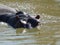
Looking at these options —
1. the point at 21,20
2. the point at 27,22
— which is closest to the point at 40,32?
the point at 27,22

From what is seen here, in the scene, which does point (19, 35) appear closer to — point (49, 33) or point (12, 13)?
point (49, 33)

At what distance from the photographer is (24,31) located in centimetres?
756

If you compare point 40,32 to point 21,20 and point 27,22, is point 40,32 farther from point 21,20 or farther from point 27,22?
point 21,20

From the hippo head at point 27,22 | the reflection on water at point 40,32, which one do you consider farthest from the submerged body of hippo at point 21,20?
the reflection on water at point 40,32

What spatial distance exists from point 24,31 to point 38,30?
396mm

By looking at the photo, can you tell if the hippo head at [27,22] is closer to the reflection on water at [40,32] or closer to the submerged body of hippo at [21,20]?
the submerged body of hippo at [21,20]

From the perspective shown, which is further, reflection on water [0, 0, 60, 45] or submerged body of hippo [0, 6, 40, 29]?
submerged body of hippo [0, 6, 40, 29]

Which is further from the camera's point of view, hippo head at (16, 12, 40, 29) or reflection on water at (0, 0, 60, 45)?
hippo head at (16, 12, 40, 29)

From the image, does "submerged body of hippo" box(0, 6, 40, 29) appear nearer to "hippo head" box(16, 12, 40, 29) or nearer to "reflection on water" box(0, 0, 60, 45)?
"hippo head" box(16, 12, 40, 29)

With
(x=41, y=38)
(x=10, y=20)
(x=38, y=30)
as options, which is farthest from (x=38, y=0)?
(x=41, y=38)

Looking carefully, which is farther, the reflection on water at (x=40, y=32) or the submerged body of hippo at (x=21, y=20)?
the submerged body of hippo at (x=21, y=20)

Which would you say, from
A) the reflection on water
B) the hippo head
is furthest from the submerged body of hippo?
the reflection on water

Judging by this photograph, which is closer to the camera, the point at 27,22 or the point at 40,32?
the point at 40,32

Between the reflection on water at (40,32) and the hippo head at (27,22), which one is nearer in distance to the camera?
the reflection on water at (40,32)
